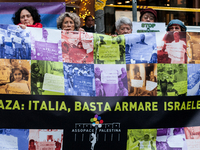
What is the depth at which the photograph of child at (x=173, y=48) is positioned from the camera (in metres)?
3.01

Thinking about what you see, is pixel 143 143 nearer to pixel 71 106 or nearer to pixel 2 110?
pixel 71 106

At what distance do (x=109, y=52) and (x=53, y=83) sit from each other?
2.11 ft

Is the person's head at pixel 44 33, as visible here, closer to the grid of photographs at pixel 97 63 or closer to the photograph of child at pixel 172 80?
the grid of photographs at pixel 97 63

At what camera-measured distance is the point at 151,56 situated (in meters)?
2.99

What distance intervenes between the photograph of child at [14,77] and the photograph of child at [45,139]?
1.26 ft

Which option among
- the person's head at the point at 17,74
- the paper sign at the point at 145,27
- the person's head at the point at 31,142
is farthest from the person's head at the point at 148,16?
the person's head at the point at 31,142

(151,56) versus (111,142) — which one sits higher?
(151,56)

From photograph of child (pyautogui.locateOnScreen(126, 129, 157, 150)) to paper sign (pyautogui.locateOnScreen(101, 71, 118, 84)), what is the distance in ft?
1.61

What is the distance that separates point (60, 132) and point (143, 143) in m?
0.79

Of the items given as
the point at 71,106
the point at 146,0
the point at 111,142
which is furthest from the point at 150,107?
the point at 146,0

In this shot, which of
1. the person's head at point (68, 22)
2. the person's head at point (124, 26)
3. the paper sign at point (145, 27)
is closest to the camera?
the person's head at point (68, 22)

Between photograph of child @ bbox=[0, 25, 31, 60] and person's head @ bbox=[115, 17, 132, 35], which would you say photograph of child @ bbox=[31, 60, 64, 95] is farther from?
person's head @ bbox=[115, 17, 132, 35]

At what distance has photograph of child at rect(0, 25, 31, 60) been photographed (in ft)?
9.15

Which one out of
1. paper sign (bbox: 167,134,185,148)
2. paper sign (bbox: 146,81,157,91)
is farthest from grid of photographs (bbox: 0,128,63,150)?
paper sign (bbox: 167,134,185,148)
